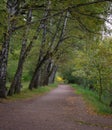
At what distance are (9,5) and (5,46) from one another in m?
2.43

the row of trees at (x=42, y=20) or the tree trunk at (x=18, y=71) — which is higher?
the row of trees at (x=42, y=20)

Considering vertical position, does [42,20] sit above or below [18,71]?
above

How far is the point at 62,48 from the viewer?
3139 cm

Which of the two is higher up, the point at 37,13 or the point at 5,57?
the point at 37,13

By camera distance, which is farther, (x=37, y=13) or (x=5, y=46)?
(x=37, y=13)

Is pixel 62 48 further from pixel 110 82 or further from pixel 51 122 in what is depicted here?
pixel 51 122

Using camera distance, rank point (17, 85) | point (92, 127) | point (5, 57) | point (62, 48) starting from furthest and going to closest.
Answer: point (62, 48), point (17, 85), point (5, 57), point (92, 127)

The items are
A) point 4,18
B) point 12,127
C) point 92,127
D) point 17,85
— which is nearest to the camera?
point 12,127

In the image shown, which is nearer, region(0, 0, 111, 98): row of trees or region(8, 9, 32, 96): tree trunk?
region(0, 0, 111, 98): row of trees

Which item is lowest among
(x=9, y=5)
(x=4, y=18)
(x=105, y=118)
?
(x=105, y=118)

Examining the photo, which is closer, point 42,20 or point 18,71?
point 42,20

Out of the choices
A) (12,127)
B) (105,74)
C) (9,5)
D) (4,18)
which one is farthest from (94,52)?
(12,127)

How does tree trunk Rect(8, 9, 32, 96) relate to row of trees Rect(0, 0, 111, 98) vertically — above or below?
below

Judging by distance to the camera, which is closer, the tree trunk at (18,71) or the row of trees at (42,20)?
the row of trees at (42,20)
